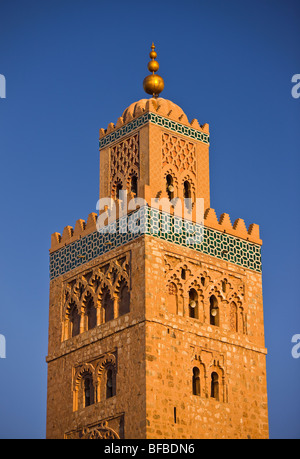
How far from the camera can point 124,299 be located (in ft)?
112

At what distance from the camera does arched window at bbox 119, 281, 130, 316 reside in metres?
34.0

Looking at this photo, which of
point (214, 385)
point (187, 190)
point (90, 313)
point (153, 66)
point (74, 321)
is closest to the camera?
point (214, 385)

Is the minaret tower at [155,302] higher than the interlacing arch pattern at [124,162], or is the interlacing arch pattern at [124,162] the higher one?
the interlacing arch pattern at [124,162]

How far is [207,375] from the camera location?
3403 cm

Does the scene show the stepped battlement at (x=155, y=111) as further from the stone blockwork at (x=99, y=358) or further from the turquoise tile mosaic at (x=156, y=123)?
the stone blockwork at (x=99, y=358)

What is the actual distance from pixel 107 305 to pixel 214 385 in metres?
2.94

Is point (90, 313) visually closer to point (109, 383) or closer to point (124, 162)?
point (109, 383)

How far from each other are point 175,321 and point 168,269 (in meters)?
1.19

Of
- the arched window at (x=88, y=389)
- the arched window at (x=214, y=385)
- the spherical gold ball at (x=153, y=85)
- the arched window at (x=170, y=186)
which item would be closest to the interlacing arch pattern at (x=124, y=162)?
the arched window at (x=170, y=186)

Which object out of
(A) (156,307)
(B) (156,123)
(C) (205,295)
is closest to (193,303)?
(C) (205,295)

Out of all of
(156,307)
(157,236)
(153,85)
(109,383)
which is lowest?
(109,383)

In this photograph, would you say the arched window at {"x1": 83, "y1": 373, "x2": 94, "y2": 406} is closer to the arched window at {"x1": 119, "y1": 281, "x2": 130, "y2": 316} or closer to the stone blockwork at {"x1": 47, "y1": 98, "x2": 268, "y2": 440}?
the stone blockwork at {"x1": 47, "y1": 98, "x2": 268, "y2": 440}

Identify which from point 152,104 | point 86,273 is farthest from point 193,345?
point 152,104

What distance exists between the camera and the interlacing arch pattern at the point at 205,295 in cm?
3409
